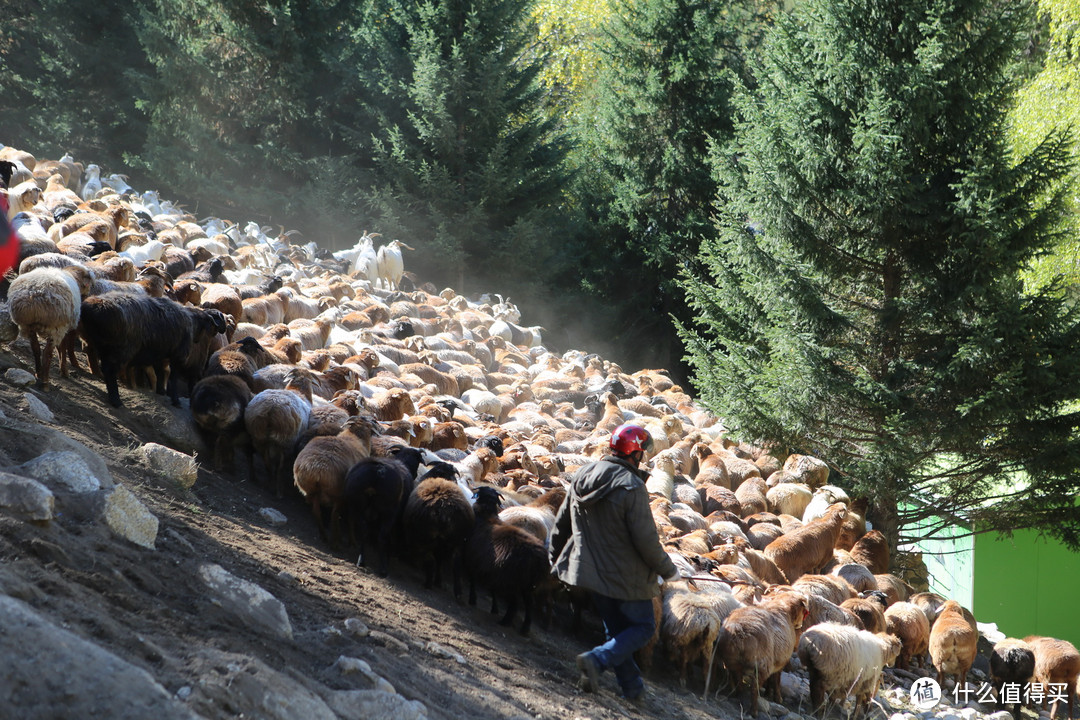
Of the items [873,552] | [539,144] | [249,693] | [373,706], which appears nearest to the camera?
[249,693]

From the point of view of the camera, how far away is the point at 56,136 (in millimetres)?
30234

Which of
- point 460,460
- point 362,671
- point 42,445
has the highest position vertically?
point 460,460

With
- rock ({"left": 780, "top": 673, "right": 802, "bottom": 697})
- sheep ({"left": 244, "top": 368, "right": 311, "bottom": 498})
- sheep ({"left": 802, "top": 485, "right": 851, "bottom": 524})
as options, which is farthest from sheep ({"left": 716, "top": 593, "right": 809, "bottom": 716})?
sheep ({"left": 802, "top": 485, "right": 851, "bottom": 524})

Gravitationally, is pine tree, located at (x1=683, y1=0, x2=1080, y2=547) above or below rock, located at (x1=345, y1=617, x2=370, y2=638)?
above

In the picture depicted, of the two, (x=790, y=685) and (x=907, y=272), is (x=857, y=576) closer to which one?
(x=790, y=685)

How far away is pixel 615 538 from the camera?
6492 mm

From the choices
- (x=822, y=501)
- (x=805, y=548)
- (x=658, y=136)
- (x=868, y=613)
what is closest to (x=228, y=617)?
(x=868, y=613)

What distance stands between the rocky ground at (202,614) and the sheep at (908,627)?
1.73 meters

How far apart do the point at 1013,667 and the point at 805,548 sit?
2.61 m

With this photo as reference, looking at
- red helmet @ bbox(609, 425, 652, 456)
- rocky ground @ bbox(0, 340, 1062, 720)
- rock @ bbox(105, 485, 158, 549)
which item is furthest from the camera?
red helmet @ bbox(609, 425, 652, 456)

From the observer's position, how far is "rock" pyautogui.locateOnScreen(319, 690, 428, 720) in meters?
4.41

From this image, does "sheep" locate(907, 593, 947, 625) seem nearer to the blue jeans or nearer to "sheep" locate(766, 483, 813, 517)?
"sheep" locate(766, 483, 813, 517)

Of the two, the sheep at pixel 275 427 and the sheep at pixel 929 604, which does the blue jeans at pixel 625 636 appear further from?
the sheep at pixel 929 604

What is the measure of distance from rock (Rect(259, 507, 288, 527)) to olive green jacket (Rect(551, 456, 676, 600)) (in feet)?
8.54
